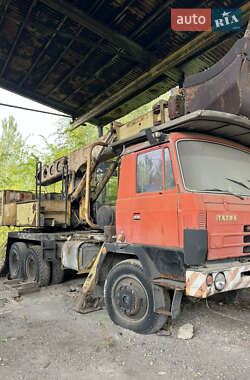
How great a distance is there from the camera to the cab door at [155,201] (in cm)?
356

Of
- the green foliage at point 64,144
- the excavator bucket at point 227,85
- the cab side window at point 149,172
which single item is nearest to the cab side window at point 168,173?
the cab side window at point 149,172

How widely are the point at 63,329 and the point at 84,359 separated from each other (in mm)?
983

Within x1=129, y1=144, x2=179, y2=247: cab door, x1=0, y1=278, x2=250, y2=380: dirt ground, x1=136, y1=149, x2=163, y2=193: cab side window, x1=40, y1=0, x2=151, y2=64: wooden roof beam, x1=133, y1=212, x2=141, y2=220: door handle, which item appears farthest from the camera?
x1=40, y1=0, x2=151, y2=64: wooden roof beam

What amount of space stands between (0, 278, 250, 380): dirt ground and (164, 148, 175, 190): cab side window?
6.29 feet

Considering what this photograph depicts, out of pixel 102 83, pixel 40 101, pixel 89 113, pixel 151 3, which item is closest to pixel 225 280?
pixel 151 3

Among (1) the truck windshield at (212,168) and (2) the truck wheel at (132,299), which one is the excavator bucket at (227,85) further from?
(2) the truck wheel at (132,299)

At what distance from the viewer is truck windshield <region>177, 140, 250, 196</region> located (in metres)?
3.57

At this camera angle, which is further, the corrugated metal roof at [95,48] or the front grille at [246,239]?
the corrugated metal roof at [95,48]

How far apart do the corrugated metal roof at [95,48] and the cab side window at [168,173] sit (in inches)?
155

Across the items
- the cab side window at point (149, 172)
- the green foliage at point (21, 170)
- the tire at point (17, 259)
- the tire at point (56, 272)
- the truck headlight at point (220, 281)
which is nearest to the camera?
the truck headlight at point (220, 281)

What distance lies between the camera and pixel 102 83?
8.77m

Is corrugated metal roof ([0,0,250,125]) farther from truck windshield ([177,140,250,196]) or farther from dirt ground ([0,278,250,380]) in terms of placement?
dirt ground ([0,278,250,380])

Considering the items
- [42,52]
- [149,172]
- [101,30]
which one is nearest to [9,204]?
[42,52]

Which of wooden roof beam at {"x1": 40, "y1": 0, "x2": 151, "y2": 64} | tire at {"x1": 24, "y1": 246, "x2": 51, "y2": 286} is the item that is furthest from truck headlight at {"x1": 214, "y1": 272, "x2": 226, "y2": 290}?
wooden roof beam at {"x1": 40, "y1": 0, "x2": 151, "y2": 64}
